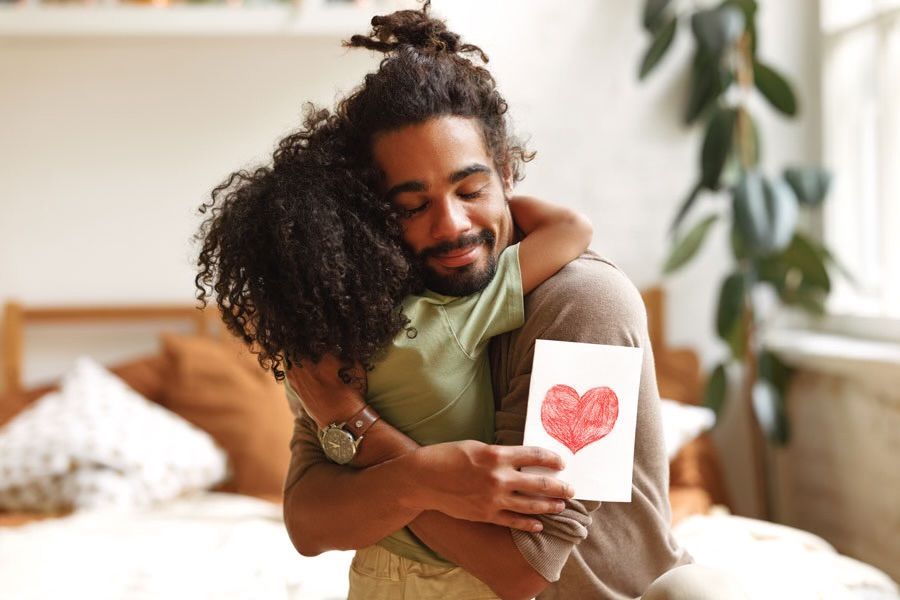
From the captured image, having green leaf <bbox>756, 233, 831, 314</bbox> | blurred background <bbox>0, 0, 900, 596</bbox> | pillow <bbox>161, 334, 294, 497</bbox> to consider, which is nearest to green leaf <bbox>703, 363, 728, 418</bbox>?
blurred background <bbox>0, 0, 900, 596</bbox>

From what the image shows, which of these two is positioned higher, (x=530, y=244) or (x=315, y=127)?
(x=315, y=127)

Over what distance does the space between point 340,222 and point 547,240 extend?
28 cm

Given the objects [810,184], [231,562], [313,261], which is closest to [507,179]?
[313,261]

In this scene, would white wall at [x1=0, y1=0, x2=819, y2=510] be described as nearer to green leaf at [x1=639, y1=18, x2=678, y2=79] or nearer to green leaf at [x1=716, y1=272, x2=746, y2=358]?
green leaf at [x1=639, y1=18, x2=678, y2=79]

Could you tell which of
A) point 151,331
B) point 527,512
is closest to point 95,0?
point 151,331

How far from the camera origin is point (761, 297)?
132 inches

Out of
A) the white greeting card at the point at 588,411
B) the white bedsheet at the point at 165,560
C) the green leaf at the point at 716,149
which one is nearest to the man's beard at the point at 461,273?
the white greeting card at the point at 588,411

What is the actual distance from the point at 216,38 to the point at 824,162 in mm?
2142

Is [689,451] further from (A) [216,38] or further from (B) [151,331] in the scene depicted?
(A) [216,38]

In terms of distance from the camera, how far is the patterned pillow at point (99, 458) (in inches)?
102

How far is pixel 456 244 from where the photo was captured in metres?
1.14

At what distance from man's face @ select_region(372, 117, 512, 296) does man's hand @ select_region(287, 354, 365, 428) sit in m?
0.16

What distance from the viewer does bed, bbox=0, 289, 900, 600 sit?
5.91ft

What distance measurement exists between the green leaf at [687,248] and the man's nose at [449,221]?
2.06 metres
